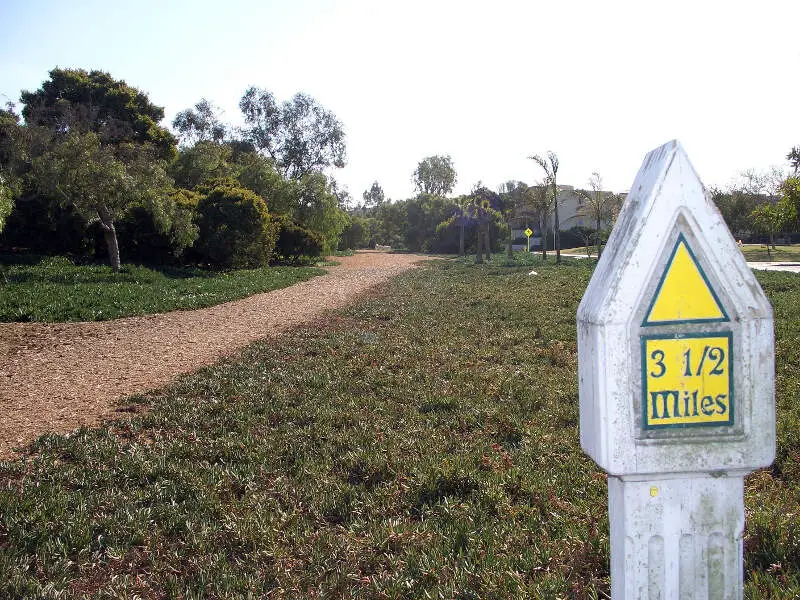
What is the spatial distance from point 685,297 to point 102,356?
9610mm

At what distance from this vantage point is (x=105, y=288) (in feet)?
54.2

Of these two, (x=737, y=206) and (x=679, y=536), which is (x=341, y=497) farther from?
(x=737, y=206)

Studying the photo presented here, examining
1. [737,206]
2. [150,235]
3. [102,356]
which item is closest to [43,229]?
[150,235]

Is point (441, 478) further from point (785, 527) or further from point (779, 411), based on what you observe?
point (779, 411)

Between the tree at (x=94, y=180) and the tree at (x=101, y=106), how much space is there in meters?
13.5

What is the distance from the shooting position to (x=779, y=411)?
214 inches

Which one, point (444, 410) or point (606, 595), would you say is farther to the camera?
point (444, 410)

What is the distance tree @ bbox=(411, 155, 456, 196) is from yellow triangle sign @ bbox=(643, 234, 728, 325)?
3407 inches

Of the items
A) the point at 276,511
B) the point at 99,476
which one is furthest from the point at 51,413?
the point at 276,511

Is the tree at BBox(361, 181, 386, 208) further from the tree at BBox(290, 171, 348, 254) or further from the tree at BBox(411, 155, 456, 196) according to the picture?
the tree at BBox(290, 171, 348, 254)

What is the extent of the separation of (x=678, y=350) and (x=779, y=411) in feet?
16.0

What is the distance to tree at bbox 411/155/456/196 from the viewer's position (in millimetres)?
86812

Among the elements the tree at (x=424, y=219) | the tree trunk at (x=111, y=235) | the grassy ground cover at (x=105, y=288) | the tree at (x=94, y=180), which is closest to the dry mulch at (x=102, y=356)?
the grassy ground cover at (x=105, y=288)

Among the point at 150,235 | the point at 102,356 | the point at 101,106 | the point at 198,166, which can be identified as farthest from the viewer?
the point at 198,166
